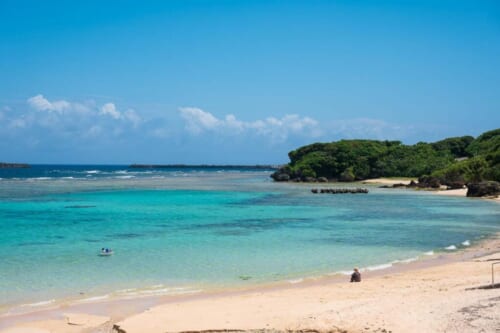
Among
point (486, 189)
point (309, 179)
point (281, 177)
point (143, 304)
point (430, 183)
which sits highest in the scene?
point (281, 177)

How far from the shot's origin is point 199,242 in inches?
1114

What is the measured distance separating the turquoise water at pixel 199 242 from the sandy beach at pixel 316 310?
179 cm

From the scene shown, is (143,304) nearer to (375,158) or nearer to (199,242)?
(199,242)

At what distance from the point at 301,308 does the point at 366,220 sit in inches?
1039

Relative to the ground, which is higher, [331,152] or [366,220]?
[331,152]

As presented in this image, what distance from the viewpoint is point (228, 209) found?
47781 mm

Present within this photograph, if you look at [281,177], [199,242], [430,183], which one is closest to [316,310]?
[199,242]

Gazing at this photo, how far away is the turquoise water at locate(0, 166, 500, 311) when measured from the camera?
63.4ft

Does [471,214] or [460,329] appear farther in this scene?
[471,214]

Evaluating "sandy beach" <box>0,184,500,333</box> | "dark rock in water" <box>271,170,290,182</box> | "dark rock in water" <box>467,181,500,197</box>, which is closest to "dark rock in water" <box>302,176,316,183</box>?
"dark rock in water" <box>271,170,290,182</box>

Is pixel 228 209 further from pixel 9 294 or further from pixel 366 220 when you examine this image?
pixel 9 294

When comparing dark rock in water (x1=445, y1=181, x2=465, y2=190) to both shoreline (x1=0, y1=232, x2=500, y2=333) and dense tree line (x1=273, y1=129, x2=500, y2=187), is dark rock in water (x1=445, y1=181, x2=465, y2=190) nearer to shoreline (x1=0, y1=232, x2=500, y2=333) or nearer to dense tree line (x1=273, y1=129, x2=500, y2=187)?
dense tree line (x1=273, y1=129, x2=500, y2=187)

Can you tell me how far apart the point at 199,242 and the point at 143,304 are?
12.2 metres

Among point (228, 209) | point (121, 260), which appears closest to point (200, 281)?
point (121, 260)
